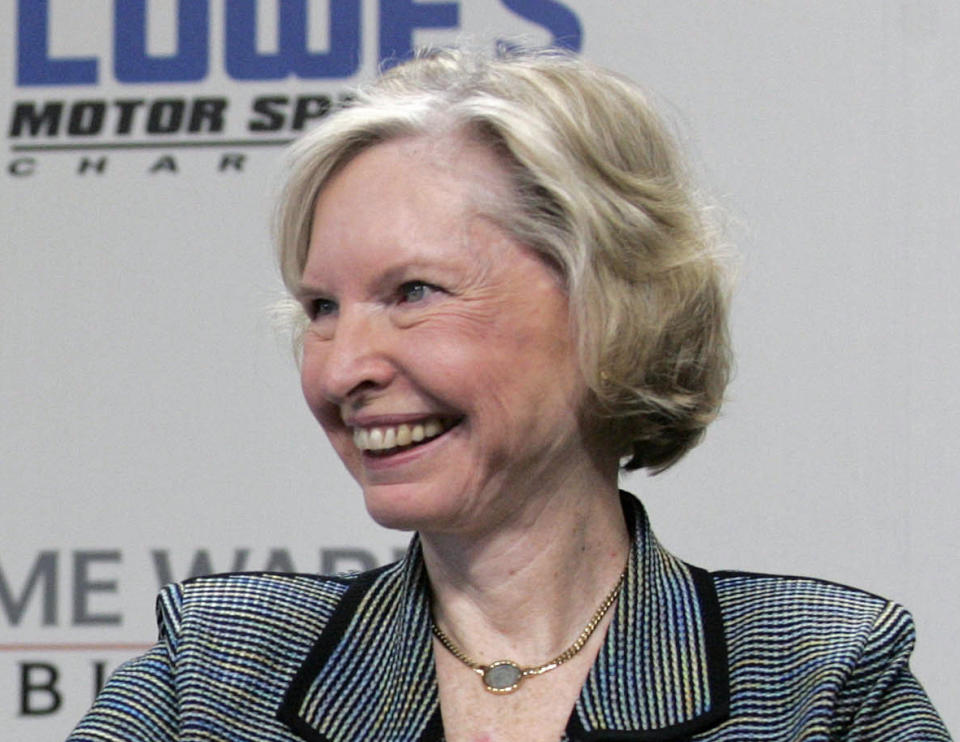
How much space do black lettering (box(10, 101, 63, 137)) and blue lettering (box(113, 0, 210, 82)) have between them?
0.12m

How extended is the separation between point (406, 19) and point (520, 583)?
1.31 meters

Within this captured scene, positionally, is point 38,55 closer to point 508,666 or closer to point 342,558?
point 342,558

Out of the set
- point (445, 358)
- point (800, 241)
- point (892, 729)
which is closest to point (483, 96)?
point (445, 358)

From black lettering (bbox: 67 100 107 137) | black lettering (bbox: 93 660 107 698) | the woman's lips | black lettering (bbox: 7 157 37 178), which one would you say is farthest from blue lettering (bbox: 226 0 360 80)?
the woman's lips

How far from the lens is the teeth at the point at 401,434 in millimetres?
1228

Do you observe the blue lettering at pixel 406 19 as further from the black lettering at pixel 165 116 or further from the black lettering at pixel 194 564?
the black lettering at pixel 194 564

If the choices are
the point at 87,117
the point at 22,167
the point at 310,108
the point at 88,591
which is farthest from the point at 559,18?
the point at 88,591

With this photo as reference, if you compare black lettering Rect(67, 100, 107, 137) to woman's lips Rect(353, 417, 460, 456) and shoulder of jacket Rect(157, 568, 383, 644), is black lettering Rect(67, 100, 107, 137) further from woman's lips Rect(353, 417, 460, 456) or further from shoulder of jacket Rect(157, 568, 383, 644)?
woman's lips Rect(353, 417, 460, 456)

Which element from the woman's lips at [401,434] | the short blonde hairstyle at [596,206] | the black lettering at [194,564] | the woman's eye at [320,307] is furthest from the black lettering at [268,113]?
the woman's lips at [401,434]

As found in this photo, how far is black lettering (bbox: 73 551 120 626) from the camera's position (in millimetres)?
2424

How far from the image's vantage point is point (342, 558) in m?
2.39

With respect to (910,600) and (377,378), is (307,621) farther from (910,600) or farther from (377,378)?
(910,600)

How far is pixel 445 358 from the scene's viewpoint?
1.22 meters

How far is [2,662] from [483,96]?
1.53 meters
